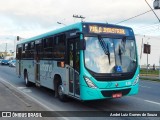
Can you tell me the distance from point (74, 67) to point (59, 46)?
6.04 feet

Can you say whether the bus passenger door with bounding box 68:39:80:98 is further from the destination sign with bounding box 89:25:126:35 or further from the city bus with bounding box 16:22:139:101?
the destination sign with bounding box 89:25:126:35

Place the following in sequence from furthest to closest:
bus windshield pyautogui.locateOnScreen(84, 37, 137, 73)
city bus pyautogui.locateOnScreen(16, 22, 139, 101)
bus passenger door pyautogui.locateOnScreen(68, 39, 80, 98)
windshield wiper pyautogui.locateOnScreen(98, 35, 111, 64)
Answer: bus passenger door pyautogui.locateOnScreen(68, 39, 80, 98)
windshield wiper pyautogui.locateOnScreen(98, 35, 111, 64)
bus windshield pyautogui.locateOnScreen(84, 37, 137, 73)
city bus pyautogui.locateOnScreen(16, 22, 139, 101)

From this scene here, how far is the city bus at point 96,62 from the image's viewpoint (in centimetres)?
1023

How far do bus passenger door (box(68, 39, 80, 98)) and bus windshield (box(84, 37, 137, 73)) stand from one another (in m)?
0.50

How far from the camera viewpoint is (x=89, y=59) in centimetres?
1035

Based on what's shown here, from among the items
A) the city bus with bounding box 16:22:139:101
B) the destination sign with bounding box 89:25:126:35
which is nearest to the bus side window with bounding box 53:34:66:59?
the city bus with bounding box 16:22:139:101

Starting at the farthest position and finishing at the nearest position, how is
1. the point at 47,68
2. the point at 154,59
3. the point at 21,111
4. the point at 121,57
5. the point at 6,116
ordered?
1. the point at 154,59
2. the point at 47,68
3. the point at 121,57
4. the point at 21,111
5. the point at 6,116

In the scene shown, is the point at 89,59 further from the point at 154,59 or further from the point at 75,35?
the point at 154,59

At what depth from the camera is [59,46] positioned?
12406 millimetres

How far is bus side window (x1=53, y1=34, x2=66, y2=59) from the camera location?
1200 centimetres

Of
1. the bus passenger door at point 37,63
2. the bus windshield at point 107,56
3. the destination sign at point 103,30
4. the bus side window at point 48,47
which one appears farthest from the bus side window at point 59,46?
the bus passenger door at point 37,63

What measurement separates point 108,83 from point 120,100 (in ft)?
8.48

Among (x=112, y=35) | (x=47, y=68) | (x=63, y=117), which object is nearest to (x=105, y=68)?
(x=112, y=35)

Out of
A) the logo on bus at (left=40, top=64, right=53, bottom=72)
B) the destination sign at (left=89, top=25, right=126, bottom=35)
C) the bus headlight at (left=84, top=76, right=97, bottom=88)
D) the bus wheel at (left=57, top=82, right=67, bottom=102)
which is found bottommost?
the bus wheel at (left=57, top=82, right=67, bottom=102)
